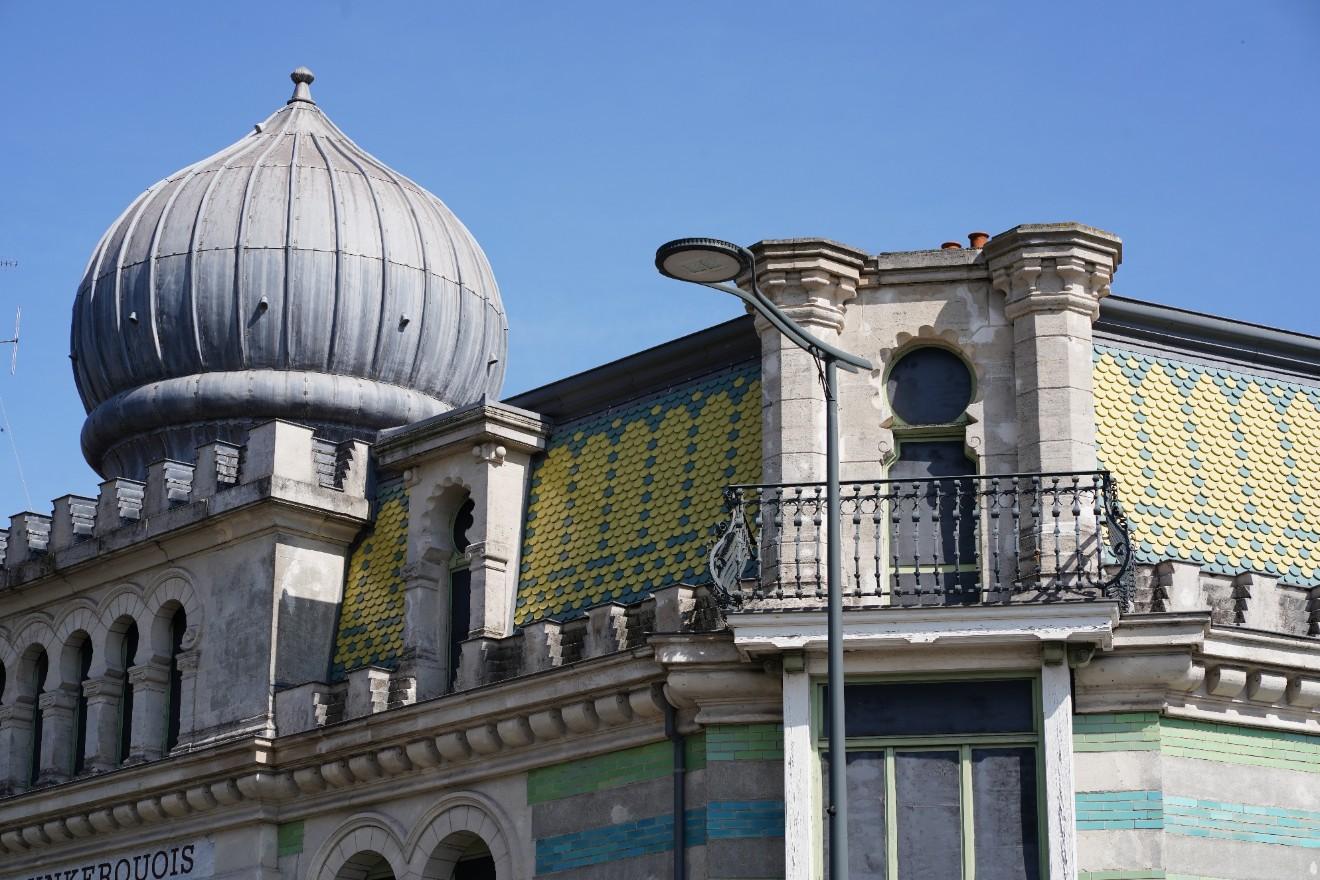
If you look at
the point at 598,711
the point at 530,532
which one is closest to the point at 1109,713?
the point at 598,711

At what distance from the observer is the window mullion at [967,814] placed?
76.9 feet

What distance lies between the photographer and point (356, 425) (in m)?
33.3

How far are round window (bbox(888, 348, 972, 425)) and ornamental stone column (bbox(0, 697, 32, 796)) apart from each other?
1380cm

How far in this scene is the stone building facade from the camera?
78.4ft

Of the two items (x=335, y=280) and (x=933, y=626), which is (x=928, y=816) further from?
(x=335, y=280)

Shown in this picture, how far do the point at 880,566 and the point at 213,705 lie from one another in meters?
9.47

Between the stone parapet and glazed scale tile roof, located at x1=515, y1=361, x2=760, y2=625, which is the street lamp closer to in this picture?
glazed scale tile roof, located at x1=515, y1=361, x2=760, y2=625

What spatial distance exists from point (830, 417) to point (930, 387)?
16.2ft

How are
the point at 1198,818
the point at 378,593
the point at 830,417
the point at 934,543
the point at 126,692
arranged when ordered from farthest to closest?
the point at 126,692
the point at 378,593
the point at 934,543
the point at 1198,818
the point at 830,417

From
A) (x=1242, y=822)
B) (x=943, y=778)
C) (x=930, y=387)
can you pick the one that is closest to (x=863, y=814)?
(x=943, y=778)

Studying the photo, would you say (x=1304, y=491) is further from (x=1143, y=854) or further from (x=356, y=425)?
(x=356, y=425)

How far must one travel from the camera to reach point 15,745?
33281 millimetres

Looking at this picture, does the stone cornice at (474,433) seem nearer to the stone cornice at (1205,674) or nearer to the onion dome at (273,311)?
the onion dome at (273,311)

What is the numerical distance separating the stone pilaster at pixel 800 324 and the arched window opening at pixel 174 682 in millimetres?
9391
